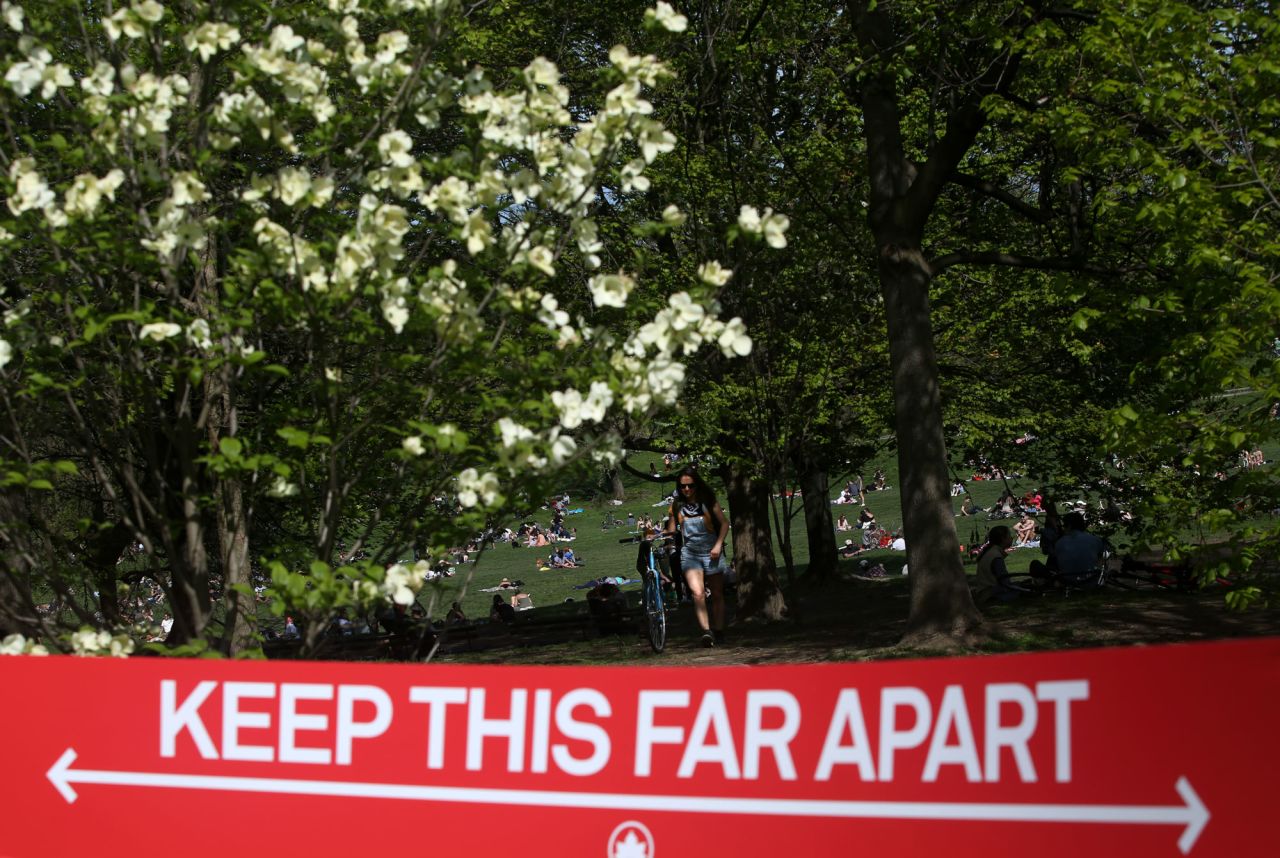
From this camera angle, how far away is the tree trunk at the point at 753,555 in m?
22.2

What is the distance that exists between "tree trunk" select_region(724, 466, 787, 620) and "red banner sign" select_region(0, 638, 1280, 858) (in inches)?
666

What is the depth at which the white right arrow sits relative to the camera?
393 centimetres

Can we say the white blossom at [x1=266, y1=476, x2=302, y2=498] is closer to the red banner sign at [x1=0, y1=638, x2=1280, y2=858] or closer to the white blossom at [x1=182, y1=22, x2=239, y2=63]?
the red banner sign at [x1=0, y1=638, x2=1280, y2=858]

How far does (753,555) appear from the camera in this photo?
22438 millimetres

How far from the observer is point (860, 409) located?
23.6m

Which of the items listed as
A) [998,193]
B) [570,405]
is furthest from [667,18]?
[998,193]

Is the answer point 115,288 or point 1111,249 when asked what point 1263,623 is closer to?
point 1111,249

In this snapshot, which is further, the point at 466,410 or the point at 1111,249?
the point at 1111,249

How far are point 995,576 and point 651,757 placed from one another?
1467 cm

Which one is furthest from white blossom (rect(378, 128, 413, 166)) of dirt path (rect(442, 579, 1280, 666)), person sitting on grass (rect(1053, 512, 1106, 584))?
person sitting on grass (rect(1053, 512, 1106, 584))

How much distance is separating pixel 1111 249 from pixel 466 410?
394 inches

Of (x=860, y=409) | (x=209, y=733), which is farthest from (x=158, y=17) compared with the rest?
(x=860, y=409)

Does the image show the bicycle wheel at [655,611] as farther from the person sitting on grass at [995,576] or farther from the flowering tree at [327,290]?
the flowering tree at [327,290]

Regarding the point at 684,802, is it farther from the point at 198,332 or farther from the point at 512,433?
the point at 198,332
